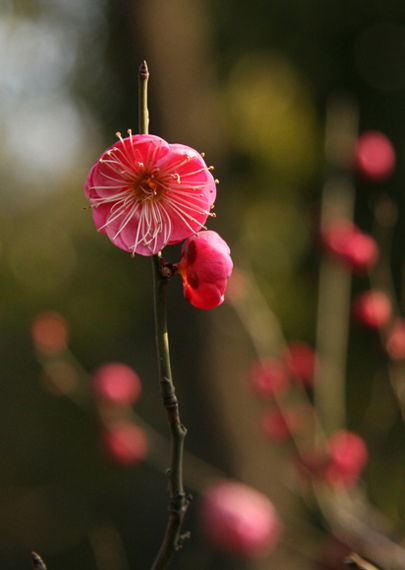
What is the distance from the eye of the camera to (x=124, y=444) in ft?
3.51

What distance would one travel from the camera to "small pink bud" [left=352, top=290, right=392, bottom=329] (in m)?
0.83

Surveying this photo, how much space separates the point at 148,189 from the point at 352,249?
519 mm

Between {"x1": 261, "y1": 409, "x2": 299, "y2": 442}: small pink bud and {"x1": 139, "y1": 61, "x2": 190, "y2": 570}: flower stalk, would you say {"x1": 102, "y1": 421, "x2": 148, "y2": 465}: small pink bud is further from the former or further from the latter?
{"x1": 139, "y1": 61, "x2": 190, "y2": 570}: flower stalk

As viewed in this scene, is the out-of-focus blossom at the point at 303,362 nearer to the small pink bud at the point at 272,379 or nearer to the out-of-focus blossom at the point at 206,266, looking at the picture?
the small pink bud at the point at 272,379

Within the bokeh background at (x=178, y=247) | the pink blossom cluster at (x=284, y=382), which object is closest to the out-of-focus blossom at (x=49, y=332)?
the bokeh background at (x=178, y=247)

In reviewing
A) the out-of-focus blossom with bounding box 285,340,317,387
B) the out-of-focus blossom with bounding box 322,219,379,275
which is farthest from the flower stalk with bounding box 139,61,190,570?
the out-of-focus blossom with bounding box 285,340,317,387

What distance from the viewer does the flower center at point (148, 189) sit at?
1.46ft

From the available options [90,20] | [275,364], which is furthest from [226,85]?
[275,364]

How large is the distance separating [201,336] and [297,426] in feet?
2.11

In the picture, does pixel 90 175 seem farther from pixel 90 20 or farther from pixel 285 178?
pixel 90 20

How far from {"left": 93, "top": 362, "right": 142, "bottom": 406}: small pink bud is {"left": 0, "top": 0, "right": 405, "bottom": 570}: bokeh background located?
12 cm

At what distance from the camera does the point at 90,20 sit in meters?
2.68

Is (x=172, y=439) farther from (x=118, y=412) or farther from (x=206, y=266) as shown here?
(x=118, y=412)

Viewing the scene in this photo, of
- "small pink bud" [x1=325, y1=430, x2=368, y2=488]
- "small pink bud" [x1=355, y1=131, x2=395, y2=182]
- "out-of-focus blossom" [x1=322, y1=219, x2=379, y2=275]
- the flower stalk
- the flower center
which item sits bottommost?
the flower stalk
